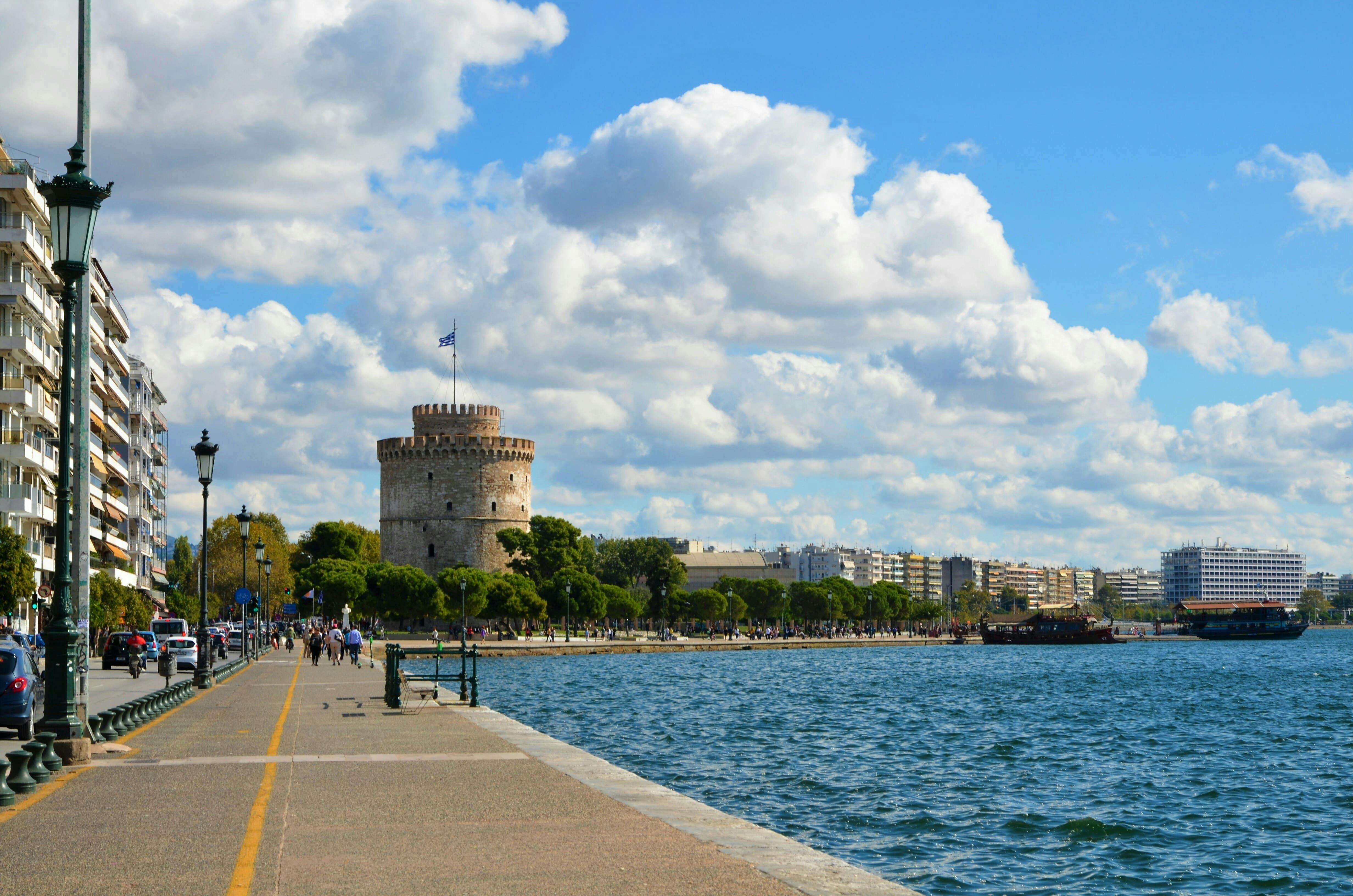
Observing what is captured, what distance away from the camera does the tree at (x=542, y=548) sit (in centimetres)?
10500

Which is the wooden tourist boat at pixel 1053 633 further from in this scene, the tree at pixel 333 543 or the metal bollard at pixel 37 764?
the metal bollard at pixel 37 764

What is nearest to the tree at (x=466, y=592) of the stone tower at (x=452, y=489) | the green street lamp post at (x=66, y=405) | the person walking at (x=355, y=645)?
the stone tower at (x=452, y=489)

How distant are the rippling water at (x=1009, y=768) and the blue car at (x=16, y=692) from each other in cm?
943

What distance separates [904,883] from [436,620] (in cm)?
8492

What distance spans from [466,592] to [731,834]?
272 feet

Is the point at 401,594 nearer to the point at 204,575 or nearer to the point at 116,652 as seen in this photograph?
the point at 116,652

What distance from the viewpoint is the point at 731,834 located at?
1048 cm

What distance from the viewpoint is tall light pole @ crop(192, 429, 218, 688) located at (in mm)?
28797

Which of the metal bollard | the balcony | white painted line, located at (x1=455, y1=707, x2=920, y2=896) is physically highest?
the balcony

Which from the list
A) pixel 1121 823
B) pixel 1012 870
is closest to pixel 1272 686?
pixel 1121 823

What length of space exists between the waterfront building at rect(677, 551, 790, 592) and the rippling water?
128 meters

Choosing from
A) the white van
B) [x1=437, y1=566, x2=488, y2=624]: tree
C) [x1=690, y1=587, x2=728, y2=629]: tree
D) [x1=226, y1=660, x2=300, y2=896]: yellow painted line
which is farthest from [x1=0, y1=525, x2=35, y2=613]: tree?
[x1=690, y1=587, x2=728, y2=629]: tree

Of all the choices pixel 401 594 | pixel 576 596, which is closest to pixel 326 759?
pixel 401 594

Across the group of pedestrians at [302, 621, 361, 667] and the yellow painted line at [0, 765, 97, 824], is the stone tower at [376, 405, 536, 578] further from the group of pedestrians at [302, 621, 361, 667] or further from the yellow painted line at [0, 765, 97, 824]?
the yellow painted line at [0, 765, 97, 824]
